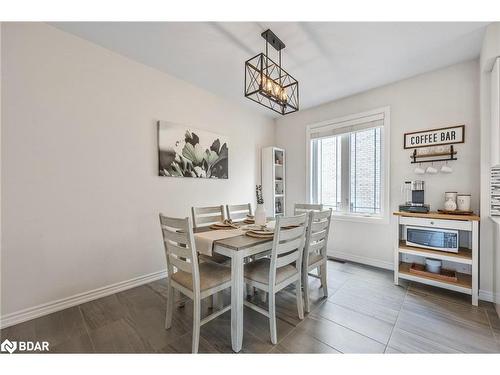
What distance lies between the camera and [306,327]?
1.67 m

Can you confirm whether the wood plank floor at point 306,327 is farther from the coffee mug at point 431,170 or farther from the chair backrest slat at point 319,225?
the coffee mug at point 431,170

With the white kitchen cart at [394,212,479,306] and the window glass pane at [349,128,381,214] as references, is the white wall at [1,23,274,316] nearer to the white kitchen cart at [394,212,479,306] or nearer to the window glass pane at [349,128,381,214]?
the window glass pane at [349,128,381,214]

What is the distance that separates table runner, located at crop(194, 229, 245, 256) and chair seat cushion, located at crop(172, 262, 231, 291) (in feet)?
0.58

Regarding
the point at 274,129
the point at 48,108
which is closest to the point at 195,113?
the point at 48,108

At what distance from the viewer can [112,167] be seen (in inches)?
87.3

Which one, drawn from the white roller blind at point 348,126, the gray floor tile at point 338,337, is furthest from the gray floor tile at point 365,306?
the white roller blind at point 348,126

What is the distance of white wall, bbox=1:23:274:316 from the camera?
1.71 m

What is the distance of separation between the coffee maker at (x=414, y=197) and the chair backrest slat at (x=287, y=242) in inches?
62.3

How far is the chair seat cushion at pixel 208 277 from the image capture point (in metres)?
1.49

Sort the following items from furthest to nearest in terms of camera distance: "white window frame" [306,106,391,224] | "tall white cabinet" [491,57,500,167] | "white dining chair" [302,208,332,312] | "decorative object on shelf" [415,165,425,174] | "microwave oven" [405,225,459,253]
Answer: "white window frame" [306,106,391,224]
"decorative object on shelf" [415,165,425,174]
"microwave oven" [405,225,459,253]
"white dining chair" [302,208,332,312]
"tall white cabinet" [491,57,500,167]

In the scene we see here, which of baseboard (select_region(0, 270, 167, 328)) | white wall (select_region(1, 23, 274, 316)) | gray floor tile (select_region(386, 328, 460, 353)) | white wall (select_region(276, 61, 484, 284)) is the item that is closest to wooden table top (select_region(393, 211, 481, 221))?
white wall (select_region(276, 61, 484, 284))
